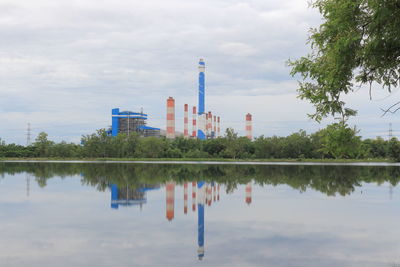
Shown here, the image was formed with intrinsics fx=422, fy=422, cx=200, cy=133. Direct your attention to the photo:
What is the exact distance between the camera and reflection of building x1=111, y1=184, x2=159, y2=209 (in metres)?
17.9

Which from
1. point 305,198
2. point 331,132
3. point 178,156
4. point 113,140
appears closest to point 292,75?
point 331,132

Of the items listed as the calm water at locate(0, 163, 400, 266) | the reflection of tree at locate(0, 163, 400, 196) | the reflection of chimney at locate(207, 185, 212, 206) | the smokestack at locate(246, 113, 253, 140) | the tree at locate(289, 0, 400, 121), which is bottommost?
the calm water at locate(0, 163, 400, 266)

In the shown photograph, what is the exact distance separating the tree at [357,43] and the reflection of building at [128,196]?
9.34 m

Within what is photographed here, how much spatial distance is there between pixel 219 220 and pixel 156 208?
3291mm

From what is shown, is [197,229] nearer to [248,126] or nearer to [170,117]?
[170,117]

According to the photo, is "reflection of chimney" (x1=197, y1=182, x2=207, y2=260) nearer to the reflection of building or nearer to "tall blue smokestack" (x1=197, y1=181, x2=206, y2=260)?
"tall blue smokestack" (x1=197, y1=181, x2=206, y2=260)

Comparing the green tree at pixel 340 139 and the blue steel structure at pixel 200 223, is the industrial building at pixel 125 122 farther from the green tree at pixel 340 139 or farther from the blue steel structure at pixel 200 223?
the green tree at pixel 340 139

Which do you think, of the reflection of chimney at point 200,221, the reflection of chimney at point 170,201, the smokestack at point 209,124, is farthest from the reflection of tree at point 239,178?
the smokestack at point 209,124

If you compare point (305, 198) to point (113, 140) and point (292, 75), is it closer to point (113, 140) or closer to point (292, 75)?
point (292, 75)

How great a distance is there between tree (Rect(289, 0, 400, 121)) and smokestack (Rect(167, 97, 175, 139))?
85723 millimetres

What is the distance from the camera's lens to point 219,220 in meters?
14.3

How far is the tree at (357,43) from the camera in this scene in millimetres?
8570

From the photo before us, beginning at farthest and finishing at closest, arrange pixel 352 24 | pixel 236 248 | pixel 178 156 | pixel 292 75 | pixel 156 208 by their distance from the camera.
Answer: pixel 178 156 → pixel 156 208 → pixel 292 75 → pixel 236 248 → pixel 352 24

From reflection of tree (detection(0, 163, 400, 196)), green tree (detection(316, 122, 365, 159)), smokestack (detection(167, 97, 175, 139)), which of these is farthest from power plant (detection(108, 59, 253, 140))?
green tree (detection(316, 122, 365, 159))
